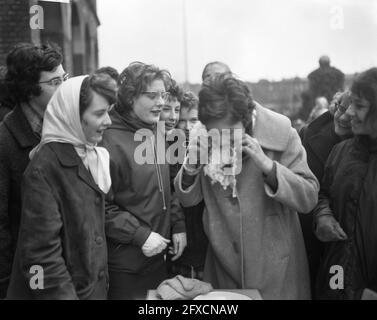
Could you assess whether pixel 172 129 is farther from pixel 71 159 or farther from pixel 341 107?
pixel 71 159

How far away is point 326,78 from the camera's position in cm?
420

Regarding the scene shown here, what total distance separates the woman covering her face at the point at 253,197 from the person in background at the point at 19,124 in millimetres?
838

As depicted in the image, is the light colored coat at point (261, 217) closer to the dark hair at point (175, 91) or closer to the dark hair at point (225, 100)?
the dark hair at point (225, 100)

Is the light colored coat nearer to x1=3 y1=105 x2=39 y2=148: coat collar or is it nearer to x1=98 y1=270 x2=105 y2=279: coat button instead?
x1=98 y1=270 x2=105 y2=279: coat button

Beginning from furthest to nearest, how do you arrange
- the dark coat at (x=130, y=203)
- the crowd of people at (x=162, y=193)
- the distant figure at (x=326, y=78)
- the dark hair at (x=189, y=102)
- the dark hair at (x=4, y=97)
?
the distant figure at (x=326, y=78)
the dark hair at (x=189, y=102)
the dark hair at (x=4, y=97)
the dark coat at (x=130, y=203)
the crowd of people at (x=162, y=193)

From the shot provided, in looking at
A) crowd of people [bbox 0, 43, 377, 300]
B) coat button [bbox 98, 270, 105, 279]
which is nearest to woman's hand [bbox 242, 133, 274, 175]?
crowd of people [bbox 0, 43, 377, 300]

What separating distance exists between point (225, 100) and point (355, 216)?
85 centimetres

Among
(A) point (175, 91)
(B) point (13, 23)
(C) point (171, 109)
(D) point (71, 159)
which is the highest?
(B) point (13, 23)

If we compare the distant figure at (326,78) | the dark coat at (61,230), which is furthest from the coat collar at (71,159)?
the distant figure at (326,78)

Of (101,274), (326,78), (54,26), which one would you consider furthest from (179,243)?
(54,26)

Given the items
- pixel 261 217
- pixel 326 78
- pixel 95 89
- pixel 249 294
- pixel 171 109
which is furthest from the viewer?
pixel 326 78

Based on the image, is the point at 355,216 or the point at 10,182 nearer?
the point at 355,216

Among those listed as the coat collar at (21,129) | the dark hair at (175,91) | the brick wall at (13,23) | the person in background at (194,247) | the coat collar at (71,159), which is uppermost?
the brick wall at (13,23)

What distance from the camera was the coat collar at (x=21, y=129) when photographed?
2412 mm
